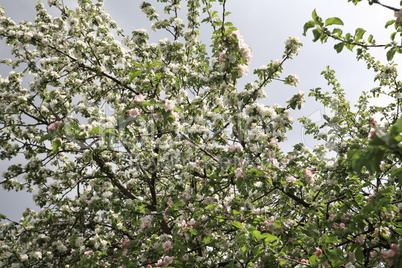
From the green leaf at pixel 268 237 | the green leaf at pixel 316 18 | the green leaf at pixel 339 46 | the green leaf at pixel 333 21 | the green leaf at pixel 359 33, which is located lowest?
the green leaf at pixel 268 237

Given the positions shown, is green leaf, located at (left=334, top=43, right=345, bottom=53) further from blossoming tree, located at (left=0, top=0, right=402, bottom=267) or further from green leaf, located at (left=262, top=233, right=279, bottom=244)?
green leaf, located at (left=262, top=233, right=279, bottom=244)

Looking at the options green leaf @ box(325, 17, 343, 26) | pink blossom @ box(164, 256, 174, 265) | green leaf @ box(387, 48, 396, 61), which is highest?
green leaf @ box(325, 17, 343, 26)

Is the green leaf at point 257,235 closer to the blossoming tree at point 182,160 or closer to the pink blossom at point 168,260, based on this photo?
the blossoming tree at point 182,160

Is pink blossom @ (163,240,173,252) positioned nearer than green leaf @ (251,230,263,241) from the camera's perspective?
No

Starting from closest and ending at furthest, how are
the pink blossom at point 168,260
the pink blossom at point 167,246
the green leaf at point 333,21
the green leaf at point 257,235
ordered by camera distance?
the green leaf at point 333,21
the green leaf at point 257,235
the pink blossom at point 168,260
the pink blossom at point 167,246

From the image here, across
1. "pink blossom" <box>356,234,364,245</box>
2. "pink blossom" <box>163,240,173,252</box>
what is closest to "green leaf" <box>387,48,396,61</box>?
"pink blossom" <box>356,234,364,245</box>

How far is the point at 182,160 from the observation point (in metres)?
5.06

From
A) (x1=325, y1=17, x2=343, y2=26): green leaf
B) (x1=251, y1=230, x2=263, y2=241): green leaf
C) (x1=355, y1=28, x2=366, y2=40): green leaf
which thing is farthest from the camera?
(x1=355, y1=28, x2=366, y2=40): green leaf

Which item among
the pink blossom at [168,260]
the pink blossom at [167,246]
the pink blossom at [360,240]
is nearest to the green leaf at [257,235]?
the pink blossom at [360,240]

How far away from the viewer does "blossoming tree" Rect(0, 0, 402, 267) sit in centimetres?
336

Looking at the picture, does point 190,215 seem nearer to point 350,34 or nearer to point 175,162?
point 175,162

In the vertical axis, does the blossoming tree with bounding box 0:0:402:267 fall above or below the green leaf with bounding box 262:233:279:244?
above

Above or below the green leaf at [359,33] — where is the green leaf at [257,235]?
below

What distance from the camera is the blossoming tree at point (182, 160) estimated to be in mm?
3357
